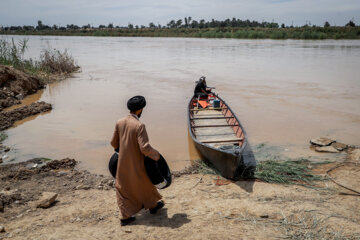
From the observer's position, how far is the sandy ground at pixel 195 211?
3.12 metres

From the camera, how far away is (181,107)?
34.3 ft

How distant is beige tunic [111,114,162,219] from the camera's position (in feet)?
9.70

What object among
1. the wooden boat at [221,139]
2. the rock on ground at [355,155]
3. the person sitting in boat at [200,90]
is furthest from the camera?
the person sitting in boat at [200,90]

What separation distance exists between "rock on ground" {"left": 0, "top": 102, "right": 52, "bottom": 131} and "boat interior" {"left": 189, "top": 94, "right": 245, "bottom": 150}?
16.1 ft

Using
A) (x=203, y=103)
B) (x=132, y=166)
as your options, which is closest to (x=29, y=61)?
(x=203, y=103)

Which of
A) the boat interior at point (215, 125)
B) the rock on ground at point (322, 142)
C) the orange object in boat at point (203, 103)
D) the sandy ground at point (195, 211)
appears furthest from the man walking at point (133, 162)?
the orange object in boat at point (203, 103)

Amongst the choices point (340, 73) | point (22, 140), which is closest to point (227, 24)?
point (340, 73)

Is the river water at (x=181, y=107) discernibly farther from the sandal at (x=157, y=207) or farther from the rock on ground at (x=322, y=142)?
the sandal at (x=157, y=207)

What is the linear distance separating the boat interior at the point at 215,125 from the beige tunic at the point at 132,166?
189 centimetres

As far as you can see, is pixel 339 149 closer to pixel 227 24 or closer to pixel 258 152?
pixel 258 152

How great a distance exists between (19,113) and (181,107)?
16.8ft

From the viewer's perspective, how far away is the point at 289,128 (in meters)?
8.05

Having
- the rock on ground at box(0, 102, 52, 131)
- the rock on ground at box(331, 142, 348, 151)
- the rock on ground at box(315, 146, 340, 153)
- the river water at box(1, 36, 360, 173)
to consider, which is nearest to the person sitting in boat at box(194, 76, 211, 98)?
the river water at box(1, 36, 360, 173)

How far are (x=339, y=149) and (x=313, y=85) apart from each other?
865 centimetres
